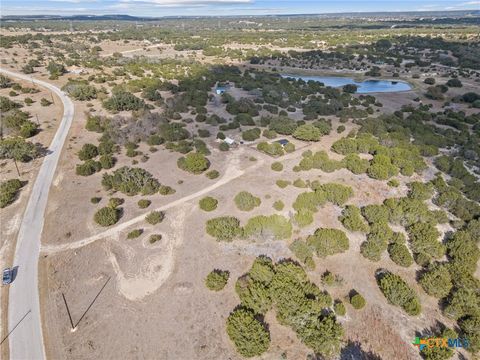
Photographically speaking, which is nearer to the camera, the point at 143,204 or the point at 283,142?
the point at 143,204

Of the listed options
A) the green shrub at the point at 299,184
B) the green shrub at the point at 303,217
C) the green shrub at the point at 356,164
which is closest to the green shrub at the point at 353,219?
the green shrub at the point at 303,217

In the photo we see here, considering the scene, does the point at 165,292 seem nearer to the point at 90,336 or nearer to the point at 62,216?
the point at 90,336

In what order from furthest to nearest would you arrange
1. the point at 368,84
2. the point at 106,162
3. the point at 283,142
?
the point at 368,84
the point at 283,142
the point at 106,162

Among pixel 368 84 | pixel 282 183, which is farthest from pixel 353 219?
pixel 368 84

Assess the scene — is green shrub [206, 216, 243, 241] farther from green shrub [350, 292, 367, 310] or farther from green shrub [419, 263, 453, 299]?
green shrub [419, 263, 453, 299]

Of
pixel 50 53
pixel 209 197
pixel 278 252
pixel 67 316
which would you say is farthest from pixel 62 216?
pixel 50 53

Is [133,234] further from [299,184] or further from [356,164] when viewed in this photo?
[356,164]

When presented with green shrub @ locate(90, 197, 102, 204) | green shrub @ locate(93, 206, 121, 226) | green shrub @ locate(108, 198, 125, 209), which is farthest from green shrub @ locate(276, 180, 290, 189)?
green shrub @ locate(90, 197, 102, 204)
